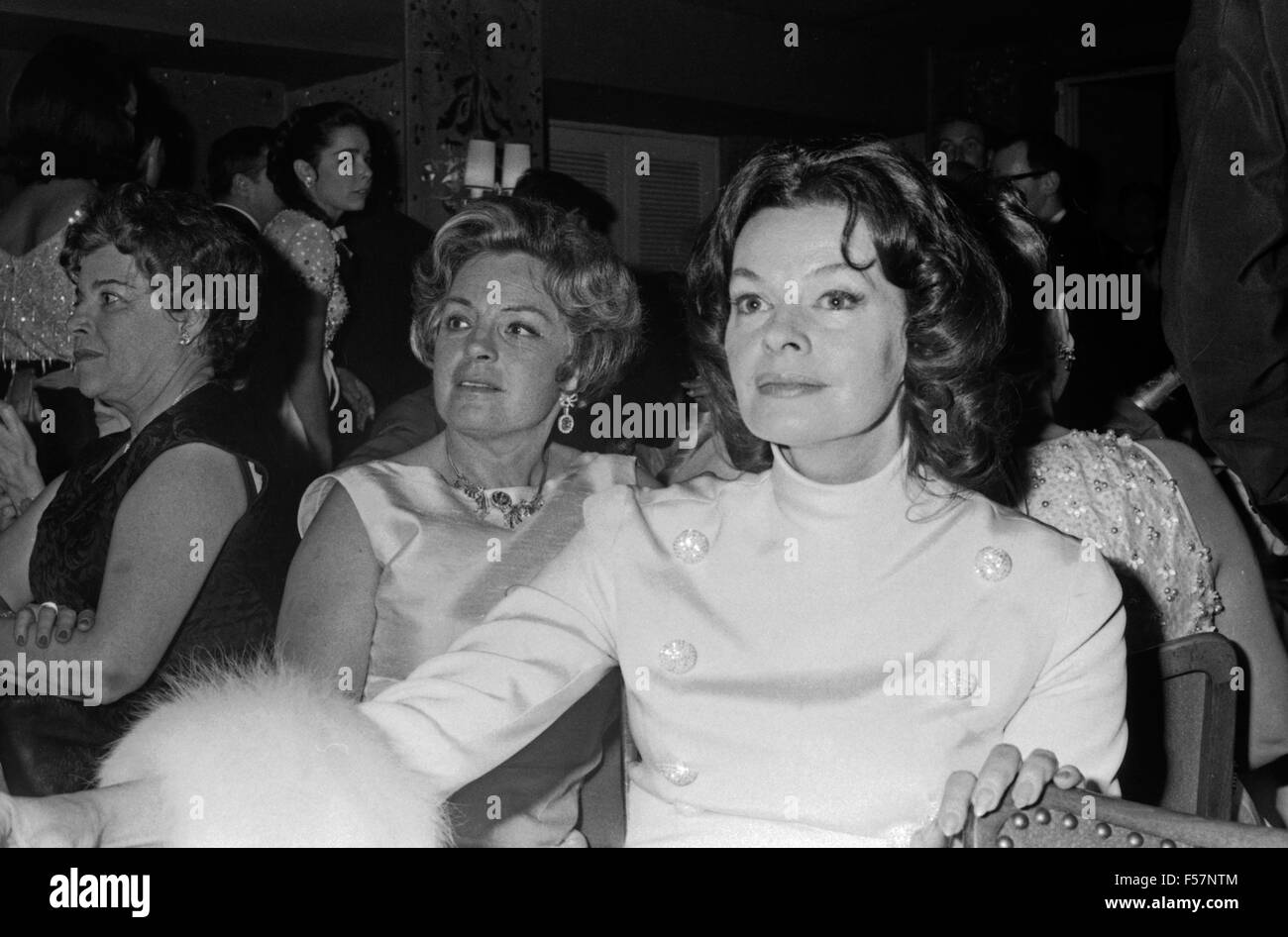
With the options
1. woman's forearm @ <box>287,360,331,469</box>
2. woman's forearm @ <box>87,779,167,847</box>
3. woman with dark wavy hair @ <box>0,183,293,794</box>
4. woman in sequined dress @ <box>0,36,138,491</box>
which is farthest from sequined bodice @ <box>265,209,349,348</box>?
woman's forearm @ <box>87,779,167,847</box>

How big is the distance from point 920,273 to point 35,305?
5.54 feet

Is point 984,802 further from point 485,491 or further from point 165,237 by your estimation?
point 165,237

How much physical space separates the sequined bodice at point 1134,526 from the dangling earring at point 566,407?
0.59 meters

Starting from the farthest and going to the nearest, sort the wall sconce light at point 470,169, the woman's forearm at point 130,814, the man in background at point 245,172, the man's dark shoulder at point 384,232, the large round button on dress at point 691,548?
the wall sconce light at point 470,169
the man in background at point 245,172
the man's dark shoulder at point 384,232
the large round button on dress at point 691,548
the woman's forearm at point 130,814

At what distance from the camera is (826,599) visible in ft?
4.05

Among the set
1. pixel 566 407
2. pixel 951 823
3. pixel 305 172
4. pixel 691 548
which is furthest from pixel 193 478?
pixel 305 172

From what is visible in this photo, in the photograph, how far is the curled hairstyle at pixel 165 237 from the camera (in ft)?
5.56

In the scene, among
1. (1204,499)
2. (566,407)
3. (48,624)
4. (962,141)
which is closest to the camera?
(48,624)

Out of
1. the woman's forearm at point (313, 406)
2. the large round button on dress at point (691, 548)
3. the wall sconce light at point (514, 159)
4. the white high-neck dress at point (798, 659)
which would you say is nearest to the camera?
the white high-neck dress at point (798, 659)

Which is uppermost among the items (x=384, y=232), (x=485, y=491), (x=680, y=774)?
(x=384, y=232)

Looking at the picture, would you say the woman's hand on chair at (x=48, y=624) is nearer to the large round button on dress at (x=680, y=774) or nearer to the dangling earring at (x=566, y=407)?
the dangling earring at (x=566, y=407)

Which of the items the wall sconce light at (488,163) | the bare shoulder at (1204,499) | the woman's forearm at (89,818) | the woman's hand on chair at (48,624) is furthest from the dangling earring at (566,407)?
the wall sconce light at (488,163)

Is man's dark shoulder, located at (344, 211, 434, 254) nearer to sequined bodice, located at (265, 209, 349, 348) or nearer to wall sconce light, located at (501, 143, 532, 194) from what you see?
sequined bodice, located at (265, 209, 349, 348)
